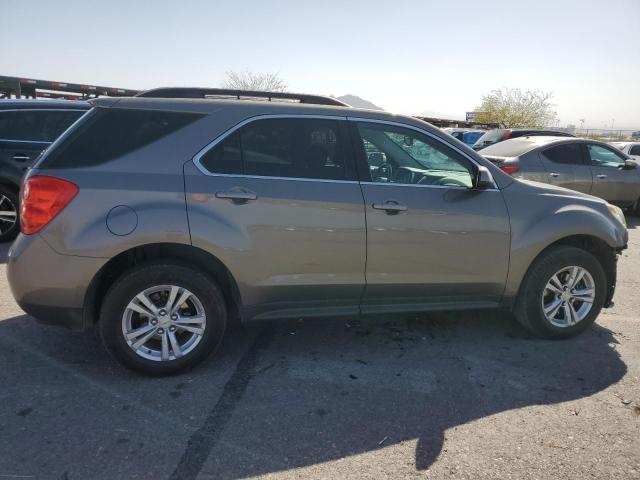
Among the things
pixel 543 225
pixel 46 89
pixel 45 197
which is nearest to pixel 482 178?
pixel 543 225

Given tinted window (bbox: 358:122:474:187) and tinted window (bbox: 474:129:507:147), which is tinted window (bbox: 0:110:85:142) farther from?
tinted window (bbox: 474:129:507:147)

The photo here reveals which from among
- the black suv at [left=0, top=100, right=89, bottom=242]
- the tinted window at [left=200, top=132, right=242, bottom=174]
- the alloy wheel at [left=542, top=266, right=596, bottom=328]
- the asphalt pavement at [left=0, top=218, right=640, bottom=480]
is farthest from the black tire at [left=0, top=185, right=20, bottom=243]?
the alloy wheel at [left=542, top=266, right=596, bottom=328]

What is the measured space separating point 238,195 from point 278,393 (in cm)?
130

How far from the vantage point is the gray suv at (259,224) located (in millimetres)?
3018

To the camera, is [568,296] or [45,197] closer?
[45,197]

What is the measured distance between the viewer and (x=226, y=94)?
3617 millimetres

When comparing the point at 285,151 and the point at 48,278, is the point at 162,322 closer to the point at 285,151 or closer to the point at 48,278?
the point at 48,278

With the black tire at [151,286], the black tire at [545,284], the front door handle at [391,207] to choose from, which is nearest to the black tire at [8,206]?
the black tire at [151,286]

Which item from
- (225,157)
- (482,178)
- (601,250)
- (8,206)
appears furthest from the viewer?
(8,206)

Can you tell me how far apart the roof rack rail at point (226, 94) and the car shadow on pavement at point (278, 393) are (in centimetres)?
187

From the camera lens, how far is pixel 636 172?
9.46 m

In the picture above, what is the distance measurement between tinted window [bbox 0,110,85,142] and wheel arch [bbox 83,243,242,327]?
4487 millimetres

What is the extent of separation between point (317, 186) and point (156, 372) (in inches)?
64.7

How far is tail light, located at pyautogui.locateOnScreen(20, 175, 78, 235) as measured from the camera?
116 inches
